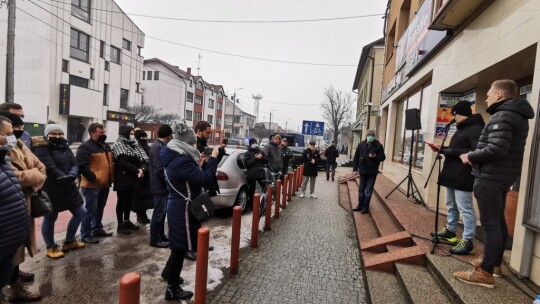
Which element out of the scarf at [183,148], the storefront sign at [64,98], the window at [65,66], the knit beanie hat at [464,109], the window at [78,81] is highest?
the window at [65,66]

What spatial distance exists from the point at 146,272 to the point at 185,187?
5.00ft

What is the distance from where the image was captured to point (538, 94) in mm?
3383

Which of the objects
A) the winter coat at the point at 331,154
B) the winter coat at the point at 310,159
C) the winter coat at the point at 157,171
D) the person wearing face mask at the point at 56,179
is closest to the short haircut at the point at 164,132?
the winter coat at the point at 157,171

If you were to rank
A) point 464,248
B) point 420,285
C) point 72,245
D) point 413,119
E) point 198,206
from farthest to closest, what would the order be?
point 413,119, point 72,245, point 464,248, point 420,285, point 198,206

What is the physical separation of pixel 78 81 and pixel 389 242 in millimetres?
31086

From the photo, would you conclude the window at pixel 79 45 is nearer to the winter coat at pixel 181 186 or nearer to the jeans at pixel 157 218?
the jeans at pixel 157 218

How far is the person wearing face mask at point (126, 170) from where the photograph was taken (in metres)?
5.48

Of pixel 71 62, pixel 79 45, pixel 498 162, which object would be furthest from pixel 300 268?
pixel 79 45

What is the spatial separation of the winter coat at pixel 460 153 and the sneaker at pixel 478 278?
107cm

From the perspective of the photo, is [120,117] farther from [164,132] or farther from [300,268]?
[300,268]

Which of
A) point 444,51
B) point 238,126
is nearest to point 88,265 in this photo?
point 444,51

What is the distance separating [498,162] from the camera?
10.3 ft

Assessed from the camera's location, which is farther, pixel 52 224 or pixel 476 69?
pixel 476 69

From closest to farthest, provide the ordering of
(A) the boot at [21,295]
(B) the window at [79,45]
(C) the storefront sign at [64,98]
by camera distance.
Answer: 1. (A) the boot at [21,295]
2. (C) the storefront sign at [64,98]
3. (B) the window at [79,45]
